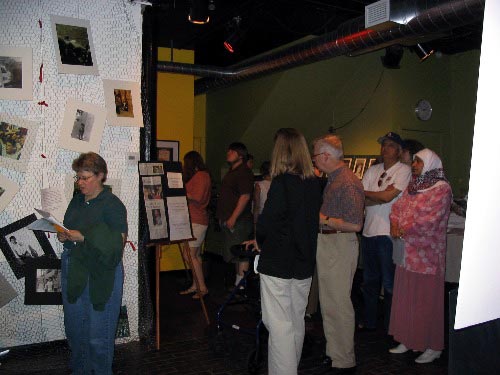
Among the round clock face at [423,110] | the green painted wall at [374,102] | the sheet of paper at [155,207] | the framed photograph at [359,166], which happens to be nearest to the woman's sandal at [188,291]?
the sheet of paper at [155,207]

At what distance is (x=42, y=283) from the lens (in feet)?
11.0

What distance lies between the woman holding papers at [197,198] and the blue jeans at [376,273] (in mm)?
1752

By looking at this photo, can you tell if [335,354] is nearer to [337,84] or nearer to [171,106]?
[171,106]

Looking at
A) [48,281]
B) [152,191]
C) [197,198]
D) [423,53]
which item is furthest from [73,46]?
[423,53]

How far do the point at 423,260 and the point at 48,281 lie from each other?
8.75 ft

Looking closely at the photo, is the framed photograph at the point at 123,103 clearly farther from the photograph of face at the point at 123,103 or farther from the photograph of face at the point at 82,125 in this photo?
the photograph of face at the point at 82,125

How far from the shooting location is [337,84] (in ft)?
26.1

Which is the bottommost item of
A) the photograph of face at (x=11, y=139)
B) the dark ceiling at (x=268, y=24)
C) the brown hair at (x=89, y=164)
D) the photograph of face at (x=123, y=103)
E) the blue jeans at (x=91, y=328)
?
the blue jeans at (x=91, y=328)

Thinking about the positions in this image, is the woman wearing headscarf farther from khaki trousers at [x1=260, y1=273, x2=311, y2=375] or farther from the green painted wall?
the green painted wall

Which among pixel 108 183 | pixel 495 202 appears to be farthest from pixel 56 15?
pixel 495 202

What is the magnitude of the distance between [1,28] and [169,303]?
3.07 m

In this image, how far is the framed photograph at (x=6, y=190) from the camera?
328 cm

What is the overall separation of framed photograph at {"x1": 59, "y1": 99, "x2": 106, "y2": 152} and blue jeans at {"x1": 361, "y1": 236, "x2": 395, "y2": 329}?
239 centimetres

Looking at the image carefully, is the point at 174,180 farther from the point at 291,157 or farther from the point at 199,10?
the point at 199,10
